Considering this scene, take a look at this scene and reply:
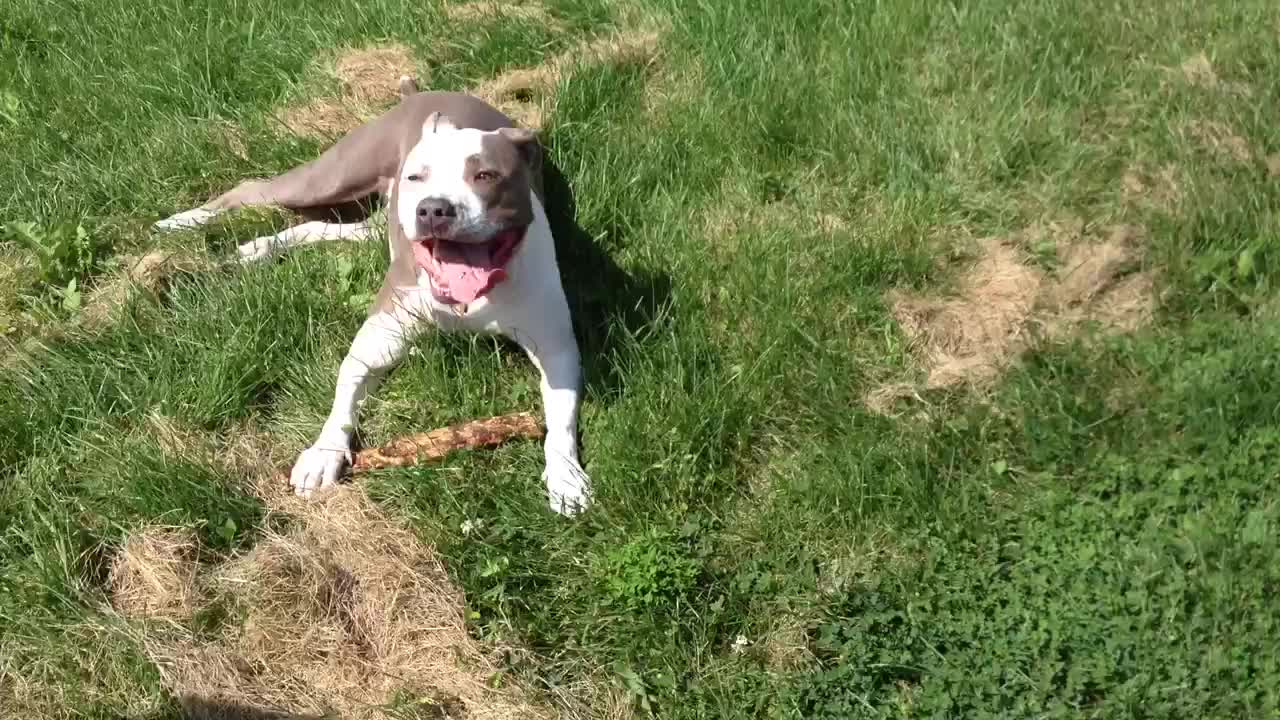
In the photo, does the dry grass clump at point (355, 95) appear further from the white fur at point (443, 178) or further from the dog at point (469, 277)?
the white fur at point (443, 178)

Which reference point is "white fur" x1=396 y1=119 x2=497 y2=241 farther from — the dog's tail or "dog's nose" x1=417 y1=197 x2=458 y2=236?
the dog's tail

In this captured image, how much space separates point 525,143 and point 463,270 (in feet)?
1.67

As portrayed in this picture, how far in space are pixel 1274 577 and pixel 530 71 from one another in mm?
3711

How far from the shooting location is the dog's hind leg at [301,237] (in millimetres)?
4004

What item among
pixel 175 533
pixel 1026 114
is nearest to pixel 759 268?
pixel 1026 114

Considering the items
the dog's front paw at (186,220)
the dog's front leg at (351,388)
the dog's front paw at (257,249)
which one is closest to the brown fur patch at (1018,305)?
the dog's front leg at (351,388)

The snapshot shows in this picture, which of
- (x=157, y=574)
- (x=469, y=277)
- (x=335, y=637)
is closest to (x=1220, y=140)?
(x=469, y=277)

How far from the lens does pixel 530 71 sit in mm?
4891

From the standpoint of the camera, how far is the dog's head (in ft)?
9.75

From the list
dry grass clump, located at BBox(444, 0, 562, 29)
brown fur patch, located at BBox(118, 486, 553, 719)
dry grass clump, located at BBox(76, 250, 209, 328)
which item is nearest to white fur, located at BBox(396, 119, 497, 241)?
brown fur patch, located at BBox(118, 486, 553, 719)

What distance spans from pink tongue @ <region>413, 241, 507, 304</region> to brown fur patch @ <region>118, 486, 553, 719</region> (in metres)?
0.73

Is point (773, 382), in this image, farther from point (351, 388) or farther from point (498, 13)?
point (498, 13)

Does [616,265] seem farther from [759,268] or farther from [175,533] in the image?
[175,533]

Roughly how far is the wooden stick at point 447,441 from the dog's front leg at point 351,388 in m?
0.08
